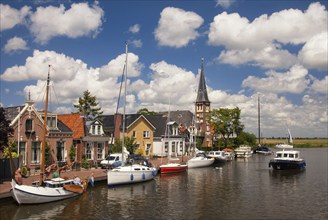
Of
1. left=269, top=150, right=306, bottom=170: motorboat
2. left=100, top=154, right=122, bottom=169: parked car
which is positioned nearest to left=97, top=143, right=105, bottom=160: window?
left=100, top=154, right=122, bottom=169: parked car

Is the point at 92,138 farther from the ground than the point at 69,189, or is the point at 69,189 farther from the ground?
the point at 92,138

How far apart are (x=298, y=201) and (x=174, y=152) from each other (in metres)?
47.7

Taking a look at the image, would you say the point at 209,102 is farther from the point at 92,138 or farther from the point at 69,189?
the point at 69,189

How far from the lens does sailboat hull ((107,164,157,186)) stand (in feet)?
Answer: 133

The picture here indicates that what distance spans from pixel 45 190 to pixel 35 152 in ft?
51.8

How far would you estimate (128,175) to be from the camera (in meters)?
42.3

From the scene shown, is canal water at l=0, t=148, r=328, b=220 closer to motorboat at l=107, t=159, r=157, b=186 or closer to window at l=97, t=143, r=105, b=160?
motorboat at l=107, t=159, r=157, b=186

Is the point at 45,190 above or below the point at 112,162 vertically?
below

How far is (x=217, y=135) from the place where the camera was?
366 feet

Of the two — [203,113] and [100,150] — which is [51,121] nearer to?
[100,150]

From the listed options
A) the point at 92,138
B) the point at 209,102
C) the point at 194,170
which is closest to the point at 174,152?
the point at 194,170

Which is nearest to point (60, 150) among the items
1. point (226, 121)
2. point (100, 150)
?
point (100, 150)

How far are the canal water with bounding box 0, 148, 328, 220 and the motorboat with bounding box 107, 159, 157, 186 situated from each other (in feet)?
2.95

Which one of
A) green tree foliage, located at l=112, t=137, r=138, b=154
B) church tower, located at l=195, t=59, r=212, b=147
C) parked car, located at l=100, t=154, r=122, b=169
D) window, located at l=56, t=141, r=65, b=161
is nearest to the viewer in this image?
window, located at l=56, t=141, r=65, b=161
